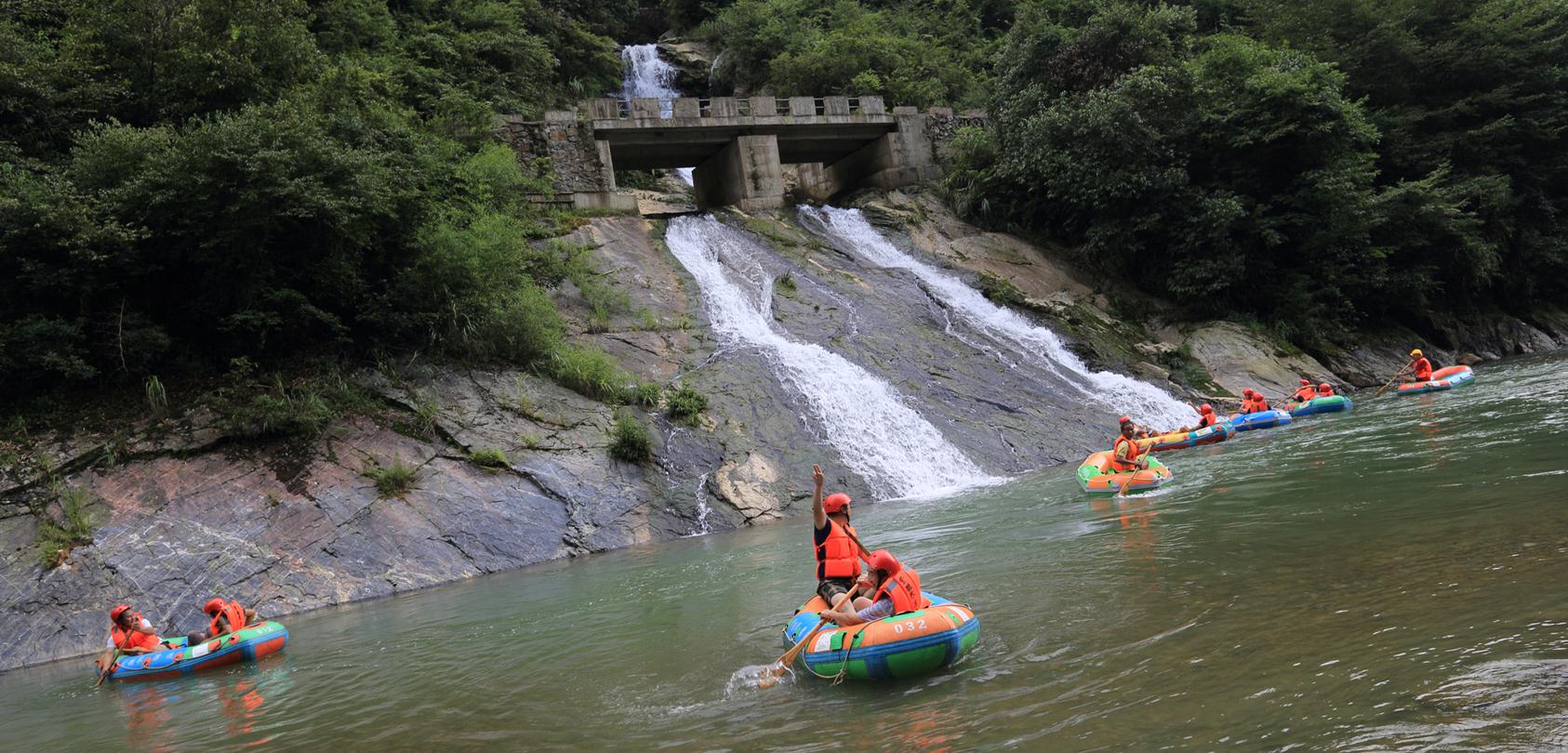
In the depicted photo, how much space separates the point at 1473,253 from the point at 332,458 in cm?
3294

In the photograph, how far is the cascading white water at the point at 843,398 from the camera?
58.6ft

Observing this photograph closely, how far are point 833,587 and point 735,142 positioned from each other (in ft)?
78.8

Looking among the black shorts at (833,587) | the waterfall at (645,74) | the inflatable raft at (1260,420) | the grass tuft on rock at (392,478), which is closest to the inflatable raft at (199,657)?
the grass tuft on rock at (392,478)

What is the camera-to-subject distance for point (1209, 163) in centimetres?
2892

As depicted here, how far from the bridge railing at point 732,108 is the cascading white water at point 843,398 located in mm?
5371

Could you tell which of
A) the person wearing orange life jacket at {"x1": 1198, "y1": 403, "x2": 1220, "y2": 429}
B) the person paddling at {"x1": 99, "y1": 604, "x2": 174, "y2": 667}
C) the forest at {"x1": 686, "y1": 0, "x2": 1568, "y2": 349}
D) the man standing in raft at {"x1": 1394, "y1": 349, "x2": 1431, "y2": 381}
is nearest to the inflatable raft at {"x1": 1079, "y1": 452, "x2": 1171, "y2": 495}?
the person wearing orange life jacket at {"x1": 1198, "y1": 403, "x2": 1220, "y2": 429}

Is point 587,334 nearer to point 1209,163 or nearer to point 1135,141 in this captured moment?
point 1135,141

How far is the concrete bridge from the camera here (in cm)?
2719

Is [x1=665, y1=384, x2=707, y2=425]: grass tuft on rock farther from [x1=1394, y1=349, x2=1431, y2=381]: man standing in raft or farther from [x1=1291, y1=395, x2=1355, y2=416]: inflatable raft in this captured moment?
[x1=1394, y1=349, x2=1431, y2=381]: man standing in raft

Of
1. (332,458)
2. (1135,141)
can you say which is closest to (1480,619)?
(332,458)

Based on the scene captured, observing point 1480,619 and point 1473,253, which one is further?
point 1473,253

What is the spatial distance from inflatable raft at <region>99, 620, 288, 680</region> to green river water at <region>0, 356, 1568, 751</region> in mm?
251

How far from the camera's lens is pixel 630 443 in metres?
16.4

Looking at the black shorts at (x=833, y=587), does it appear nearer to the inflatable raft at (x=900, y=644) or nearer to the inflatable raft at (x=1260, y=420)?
the inflatable raft at (x=900, y=644)
